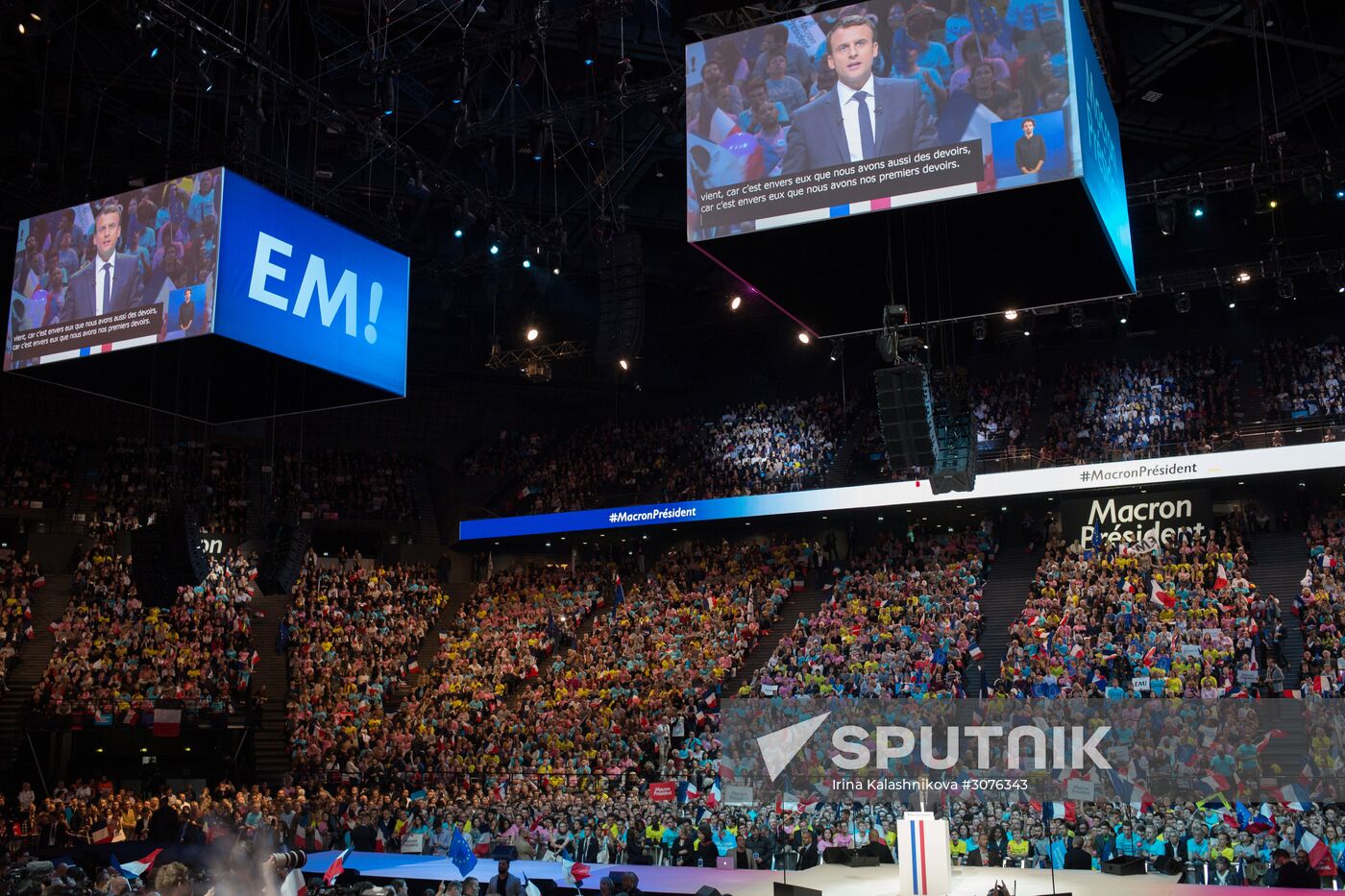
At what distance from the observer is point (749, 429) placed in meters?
36.2

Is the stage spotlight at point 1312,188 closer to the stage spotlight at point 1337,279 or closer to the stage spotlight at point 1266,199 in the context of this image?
the stage spotlight at point 1266,199

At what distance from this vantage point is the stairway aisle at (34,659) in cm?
2588

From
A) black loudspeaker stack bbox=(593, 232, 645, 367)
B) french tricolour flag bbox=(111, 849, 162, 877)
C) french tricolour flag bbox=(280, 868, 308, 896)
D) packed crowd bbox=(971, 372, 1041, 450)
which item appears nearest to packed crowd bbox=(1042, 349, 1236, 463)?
packed crowd bbox=(971, 372, 1041, 450)

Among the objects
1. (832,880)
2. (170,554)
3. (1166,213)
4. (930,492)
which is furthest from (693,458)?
(832,880)

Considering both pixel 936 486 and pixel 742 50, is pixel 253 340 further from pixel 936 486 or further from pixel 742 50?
pixel 936 486

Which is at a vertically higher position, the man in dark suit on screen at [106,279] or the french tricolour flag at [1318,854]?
the man in dark suit on screen at [106,279]

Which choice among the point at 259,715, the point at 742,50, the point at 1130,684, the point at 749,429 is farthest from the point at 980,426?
the point at 742,50

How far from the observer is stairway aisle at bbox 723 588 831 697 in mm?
27344

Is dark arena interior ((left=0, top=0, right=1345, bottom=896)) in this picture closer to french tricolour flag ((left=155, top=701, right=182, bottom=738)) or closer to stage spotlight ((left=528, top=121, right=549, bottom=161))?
french tricolour flag ((left=155, top=701, right=182, bottom=738))

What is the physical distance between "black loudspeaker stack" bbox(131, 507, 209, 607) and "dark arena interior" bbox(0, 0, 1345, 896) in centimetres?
8

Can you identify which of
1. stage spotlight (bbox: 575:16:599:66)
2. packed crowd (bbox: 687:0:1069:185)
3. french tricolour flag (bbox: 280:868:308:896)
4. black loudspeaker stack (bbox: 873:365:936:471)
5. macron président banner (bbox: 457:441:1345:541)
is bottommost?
french tricolour flag (bbox: 280:868:308:896)

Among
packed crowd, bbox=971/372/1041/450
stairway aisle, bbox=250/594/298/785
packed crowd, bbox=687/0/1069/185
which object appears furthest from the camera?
packed crowd, bbox=971/372/1041/450

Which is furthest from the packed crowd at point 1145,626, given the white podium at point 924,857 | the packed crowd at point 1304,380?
the white podium at point 924,857

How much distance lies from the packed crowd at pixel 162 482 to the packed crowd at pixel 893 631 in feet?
56.5
